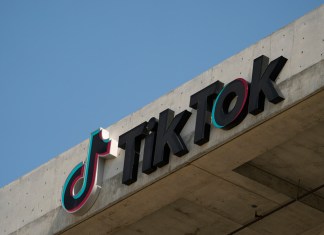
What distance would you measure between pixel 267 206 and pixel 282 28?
14.1ft

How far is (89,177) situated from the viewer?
1054 inches

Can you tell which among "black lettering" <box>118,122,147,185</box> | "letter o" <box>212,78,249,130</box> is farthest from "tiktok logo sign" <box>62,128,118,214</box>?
"letter o" <box>212,78,249,130</box>

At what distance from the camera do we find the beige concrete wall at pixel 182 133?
2272 cm

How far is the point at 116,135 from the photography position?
88.1 ft

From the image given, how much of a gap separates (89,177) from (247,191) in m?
3.74

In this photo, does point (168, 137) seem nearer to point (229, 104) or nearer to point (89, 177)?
point (229, 104)

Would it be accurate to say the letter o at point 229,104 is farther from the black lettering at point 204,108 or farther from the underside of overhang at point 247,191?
the underside of overhang at point 247,191

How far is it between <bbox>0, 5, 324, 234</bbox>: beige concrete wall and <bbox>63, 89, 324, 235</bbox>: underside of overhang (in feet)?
0.61

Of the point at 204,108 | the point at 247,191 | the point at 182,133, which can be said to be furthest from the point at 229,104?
the point at 247,191

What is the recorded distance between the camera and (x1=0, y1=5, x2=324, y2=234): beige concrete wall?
894 inches

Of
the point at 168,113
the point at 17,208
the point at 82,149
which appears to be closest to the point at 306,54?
the point at 168,113

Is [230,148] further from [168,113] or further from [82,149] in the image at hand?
[82,149]

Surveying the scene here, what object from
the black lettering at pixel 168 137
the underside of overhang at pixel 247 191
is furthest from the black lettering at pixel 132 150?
the black lettering at pixel 168 137

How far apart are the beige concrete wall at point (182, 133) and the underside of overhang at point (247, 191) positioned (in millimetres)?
187
